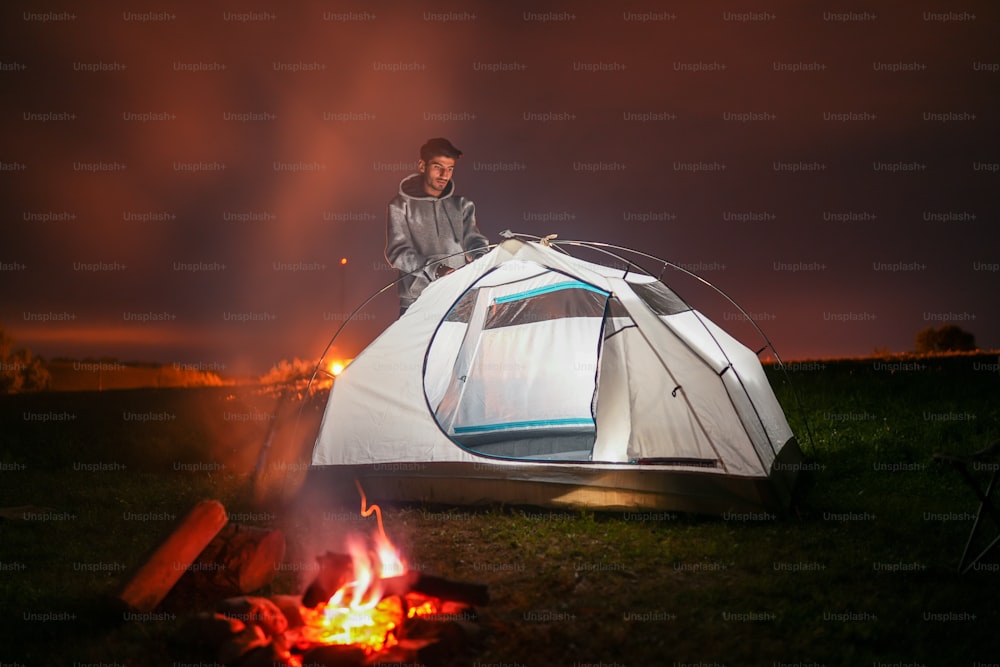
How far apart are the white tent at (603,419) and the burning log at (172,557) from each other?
7.37 feet

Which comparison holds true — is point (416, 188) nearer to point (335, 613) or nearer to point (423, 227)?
point (423, 227)

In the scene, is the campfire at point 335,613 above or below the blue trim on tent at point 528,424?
below

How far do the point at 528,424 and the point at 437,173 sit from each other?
3017 millimetres

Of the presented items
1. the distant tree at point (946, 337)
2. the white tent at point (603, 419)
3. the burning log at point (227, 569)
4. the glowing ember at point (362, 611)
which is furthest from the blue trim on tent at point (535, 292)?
the distant tree at point (946, 337)

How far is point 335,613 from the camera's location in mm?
4309

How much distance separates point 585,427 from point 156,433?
253 inches

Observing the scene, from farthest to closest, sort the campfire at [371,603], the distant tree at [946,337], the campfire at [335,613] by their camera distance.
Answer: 1. the distant tree at [946,337]
2. the campfire at [371,603]
3. the campfire at [335,613]

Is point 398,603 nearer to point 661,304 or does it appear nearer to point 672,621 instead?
point 672,621

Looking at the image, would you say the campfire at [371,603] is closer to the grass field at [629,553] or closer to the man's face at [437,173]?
the grass field at [629,553]

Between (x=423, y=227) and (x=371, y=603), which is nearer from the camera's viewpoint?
(x=371, y=603)

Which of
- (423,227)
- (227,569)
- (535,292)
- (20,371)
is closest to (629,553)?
(227,569)

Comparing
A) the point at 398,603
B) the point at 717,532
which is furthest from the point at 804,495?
the point at 398,603

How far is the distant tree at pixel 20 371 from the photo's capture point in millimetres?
19953

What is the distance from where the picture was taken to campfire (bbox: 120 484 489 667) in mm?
3879
